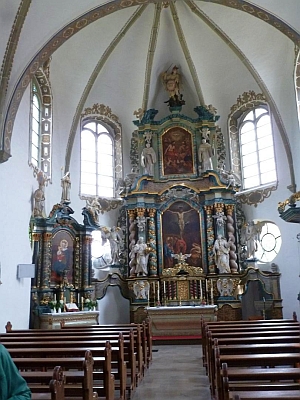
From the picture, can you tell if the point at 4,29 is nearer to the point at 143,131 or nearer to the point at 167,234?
the point at 143,131

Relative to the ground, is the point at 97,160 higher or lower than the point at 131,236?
higher

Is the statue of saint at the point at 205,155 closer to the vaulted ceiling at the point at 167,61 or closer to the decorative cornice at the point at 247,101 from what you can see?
the vaulted ceiling at the point at 167,61

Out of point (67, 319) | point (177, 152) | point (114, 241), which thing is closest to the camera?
point (67, 319)

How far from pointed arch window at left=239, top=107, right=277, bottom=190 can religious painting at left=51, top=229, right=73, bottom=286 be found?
29.4 ft

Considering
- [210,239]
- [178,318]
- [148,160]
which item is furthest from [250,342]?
[148,160]

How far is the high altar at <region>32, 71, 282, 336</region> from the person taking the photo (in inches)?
656

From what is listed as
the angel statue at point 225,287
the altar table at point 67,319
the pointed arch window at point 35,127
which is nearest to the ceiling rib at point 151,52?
the pointed arch window at point 35,127

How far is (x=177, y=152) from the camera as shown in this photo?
68.6 feet

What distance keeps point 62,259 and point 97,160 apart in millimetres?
6313

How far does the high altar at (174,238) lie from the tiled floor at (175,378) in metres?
4.32

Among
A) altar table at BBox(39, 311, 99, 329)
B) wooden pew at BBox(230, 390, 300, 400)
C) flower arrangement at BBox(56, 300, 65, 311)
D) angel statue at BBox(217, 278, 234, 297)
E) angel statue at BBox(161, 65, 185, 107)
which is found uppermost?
angel statue at BBox(161, 65, 185, 107)

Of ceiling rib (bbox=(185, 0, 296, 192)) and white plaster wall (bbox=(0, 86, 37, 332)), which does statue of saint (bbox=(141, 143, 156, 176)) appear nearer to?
ceiling rib (bbox=(185, 0, 296, 192))

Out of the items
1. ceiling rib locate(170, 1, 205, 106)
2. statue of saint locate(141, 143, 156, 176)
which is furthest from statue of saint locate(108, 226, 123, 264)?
ceiling rib locate(170, 1, 205, 106)

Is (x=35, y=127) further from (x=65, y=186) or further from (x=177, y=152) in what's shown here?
(x=177, y=152)
